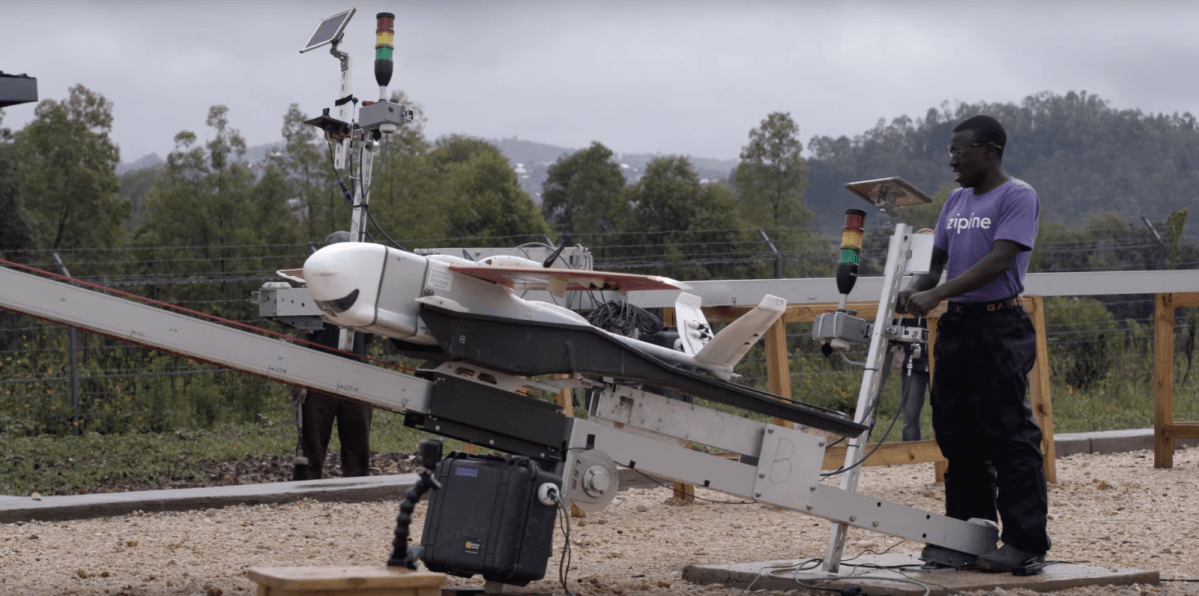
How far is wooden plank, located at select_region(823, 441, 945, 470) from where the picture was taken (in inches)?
250

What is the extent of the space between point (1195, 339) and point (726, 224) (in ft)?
36.8

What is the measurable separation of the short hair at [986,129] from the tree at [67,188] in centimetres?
2066

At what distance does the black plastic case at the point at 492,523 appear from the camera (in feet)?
11.8

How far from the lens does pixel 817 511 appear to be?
4.05 m

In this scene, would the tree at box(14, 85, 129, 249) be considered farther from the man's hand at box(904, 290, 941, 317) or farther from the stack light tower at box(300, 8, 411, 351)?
the man's hand at box(904, 290, 941, 317)

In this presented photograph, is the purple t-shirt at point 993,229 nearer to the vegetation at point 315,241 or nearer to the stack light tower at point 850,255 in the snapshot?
the stack light tower at point 850,255

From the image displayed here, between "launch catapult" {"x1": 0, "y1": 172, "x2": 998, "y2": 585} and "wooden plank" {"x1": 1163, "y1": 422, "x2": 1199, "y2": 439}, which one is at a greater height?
"launch catapult" {"x1": 0, "y1": 172, "x2": 998, "y2": 585}

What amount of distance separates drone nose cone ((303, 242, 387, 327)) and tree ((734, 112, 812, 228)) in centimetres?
2271

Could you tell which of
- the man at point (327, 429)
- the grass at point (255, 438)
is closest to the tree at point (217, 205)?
the grass at point (255, 438)

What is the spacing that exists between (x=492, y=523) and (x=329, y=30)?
2.29 metres

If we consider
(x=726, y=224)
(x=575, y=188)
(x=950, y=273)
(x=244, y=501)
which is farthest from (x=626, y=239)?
(x=950, y=273)

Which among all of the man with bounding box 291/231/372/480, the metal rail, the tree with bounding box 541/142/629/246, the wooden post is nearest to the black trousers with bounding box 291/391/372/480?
the man with bounding box 291/231/372/480

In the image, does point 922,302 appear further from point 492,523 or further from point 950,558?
point 492,523

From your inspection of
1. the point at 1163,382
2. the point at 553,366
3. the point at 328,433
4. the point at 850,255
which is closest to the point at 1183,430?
the point at 1163,382
